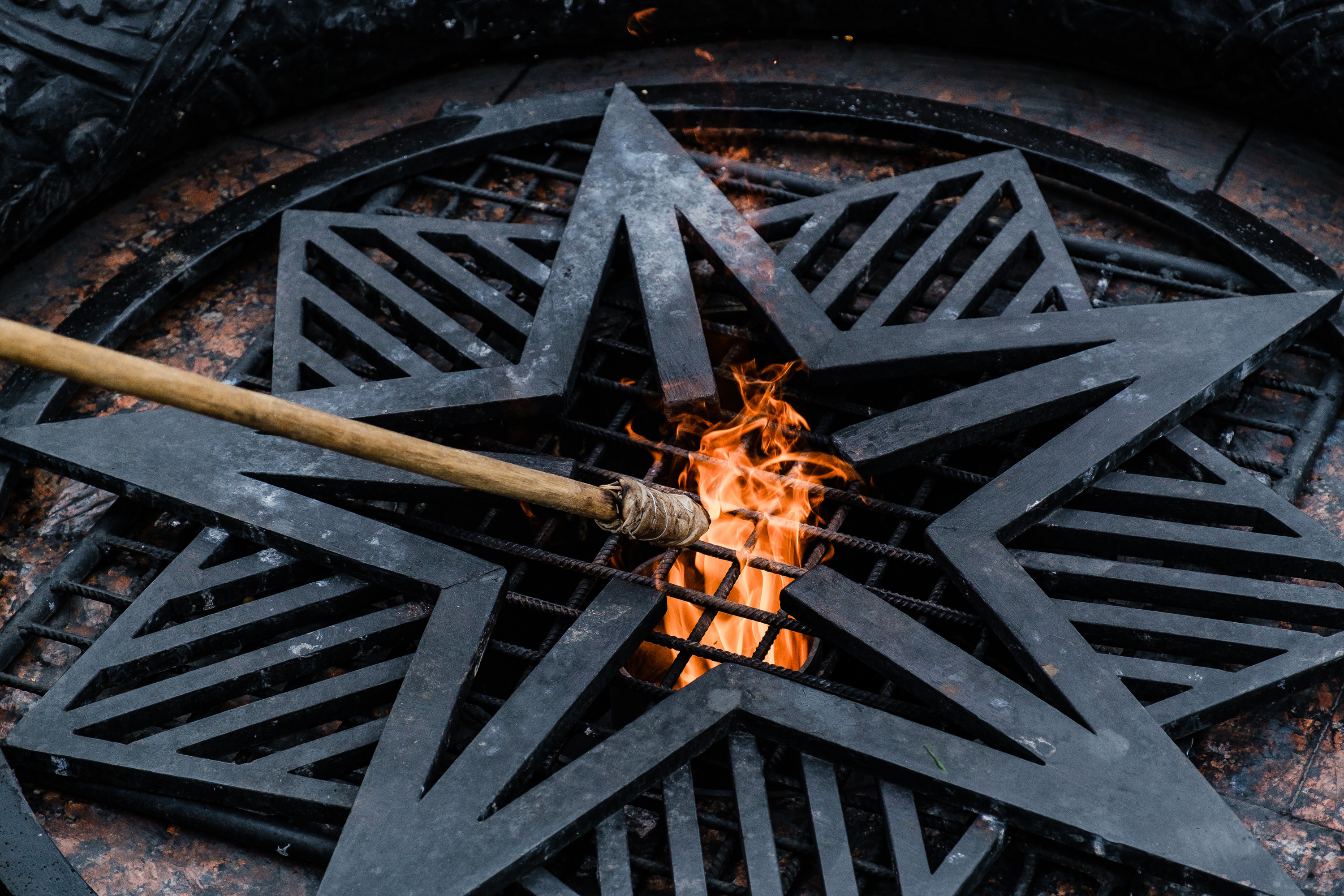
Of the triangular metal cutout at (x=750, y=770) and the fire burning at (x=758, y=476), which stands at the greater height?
the fire burning at (x=758, y=476)

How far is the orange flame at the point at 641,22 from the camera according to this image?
5051mm

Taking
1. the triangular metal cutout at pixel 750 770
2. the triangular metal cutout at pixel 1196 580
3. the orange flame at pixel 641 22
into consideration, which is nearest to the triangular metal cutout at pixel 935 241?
the triangular metal cutout at pixel 1196 580

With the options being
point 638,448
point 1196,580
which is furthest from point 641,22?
point 1196,580

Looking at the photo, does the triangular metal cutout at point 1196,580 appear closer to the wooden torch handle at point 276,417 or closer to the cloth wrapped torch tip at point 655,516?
the cloth wrapped torch tip at point 655,516

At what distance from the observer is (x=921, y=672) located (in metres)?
3.01

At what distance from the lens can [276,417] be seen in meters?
2.41

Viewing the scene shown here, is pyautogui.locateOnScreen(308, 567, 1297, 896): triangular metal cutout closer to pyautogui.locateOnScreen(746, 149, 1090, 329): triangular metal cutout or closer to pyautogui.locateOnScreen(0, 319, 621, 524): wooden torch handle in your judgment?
pyautogui.locateOnScreen(0, 319, 621, 524): wooden torch handle

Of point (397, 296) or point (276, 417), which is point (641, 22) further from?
point (276, 417)

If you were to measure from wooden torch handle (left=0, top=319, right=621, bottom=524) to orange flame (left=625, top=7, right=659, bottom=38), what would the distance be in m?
2.74

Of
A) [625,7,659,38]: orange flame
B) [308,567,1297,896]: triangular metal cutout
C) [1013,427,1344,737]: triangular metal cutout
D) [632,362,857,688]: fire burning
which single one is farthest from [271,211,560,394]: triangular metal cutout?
[1013,427,1344,737]: triangular metal cutout

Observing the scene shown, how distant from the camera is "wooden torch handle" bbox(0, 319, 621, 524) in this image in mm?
2178

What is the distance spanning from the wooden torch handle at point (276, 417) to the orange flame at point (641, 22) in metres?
2.74

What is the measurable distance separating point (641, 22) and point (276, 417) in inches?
128

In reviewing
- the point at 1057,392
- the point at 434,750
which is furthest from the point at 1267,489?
the point at 434,750
